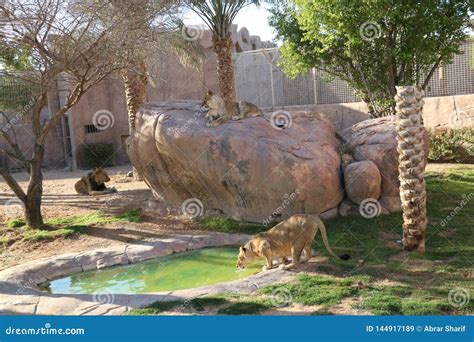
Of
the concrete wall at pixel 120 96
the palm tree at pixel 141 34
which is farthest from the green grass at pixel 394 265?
the concrete wall at pixel 120 96

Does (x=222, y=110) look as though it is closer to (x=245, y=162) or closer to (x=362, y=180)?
(x=245, y=162)

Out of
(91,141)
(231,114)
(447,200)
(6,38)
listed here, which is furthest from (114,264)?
(91,141)

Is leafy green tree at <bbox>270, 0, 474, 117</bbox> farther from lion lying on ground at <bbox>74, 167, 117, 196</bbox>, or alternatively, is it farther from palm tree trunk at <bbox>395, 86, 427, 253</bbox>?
lion lying on ground at <bbox>74, 167, 117, 196</bbox>

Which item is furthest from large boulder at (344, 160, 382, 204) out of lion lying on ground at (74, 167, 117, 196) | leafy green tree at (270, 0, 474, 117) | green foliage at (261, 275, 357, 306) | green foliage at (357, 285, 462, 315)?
lion lying on ground at (74, 167, 117, 196)

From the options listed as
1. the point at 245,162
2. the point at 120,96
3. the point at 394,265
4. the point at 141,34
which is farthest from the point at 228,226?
the point at 120,96

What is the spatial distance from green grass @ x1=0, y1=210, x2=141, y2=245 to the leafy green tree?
7401 mm

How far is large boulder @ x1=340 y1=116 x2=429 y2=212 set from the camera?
1285cm

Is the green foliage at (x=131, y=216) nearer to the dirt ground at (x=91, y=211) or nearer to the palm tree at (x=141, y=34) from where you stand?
the dirt ground at (x=91, y=211)

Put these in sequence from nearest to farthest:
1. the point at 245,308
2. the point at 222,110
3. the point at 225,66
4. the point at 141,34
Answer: the point at 245,308 < the point at 222,110 < the point at 141,34 < the point at 225,66

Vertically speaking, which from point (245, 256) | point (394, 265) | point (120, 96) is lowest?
point (394, 265)

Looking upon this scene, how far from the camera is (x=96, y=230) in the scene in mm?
14023

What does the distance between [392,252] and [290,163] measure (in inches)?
123

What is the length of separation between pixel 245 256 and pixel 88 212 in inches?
291

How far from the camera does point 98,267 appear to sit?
1149 cm
